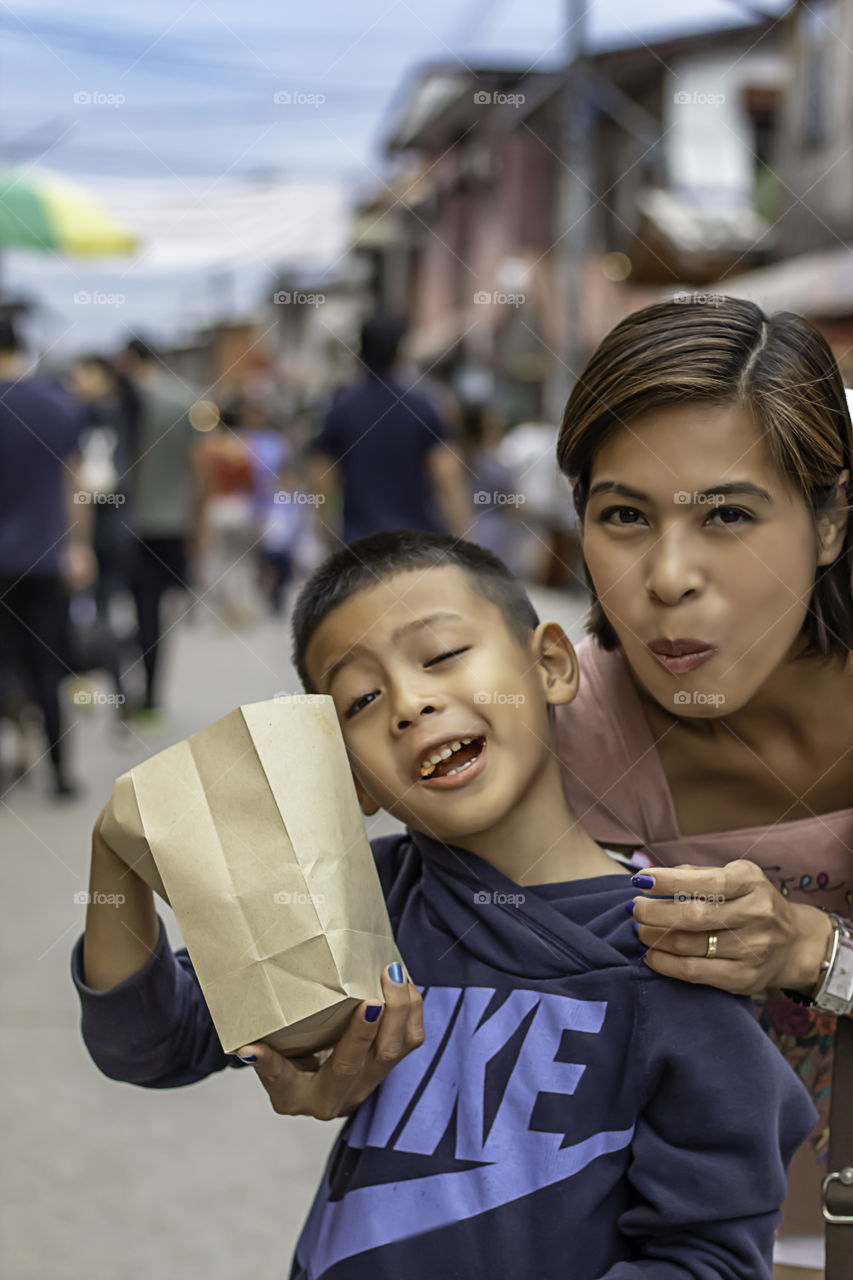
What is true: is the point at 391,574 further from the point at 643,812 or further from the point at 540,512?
the point at 540,512

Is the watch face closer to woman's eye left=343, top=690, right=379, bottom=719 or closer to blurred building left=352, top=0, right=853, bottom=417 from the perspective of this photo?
woman's eye left=343, top=690, right=379, bottom=719

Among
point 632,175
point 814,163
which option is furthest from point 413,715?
point 632,175

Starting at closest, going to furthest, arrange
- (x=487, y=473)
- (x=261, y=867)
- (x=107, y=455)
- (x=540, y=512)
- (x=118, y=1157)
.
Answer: (x=261, y=867)
(x=118, y=1157)
(x=107, y=455)
(x=487, y=473)
(x=540, y=512)

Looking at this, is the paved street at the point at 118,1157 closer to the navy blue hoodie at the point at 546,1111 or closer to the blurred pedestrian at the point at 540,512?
the navy blue hoodie at the point at 546,1111

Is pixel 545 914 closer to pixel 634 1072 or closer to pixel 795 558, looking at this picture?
pixel 634 1072

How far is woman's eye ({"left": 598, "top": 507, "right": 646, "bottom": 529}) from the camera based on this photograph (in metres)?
1.21

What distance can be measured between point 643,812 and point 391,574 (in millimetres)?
422

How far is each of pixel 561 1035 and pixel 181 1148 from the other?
1737 millimetres

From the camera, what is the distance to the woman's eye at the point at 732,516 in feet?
3.81

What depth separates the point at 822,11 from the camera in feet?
40.0

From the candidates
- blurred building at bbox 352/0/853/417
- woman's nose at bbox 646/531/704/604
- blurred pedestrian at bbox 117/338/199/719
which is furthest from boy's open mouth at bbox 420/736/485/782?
blurred building at bbox 352/0/853/417

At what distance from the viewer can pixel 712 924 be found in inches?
43.6

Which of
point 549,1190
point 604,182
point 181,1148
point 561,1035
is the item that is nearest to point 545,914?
point 561,1035

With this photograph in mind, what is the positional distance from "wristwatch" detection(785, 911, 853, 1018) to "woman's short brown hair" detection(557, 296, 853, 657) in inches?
11.6
